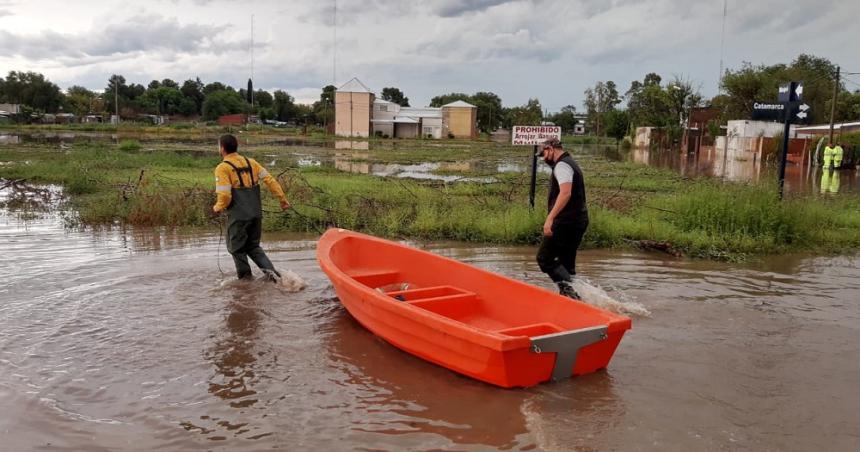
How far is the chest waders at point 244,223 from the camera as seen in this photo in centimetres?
648

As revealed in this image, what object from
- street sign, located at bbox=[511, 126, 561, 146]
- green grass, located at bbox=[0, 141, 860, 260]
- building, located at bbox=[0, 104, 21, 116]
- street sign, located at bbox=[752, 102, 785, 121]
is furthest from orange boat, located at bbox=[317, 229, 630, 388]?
building, located at bbox=[0, 104, 21, 116]

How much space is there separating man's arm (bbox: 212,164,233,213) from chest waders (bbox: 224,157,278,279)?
73 millimetres

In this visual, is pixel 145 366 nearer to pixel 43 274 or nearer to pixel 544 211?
pixel 43 274

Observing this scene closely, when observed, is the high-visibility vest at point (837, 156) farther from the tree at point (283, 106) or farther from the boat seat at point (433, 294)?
the tree at point (283, 106)

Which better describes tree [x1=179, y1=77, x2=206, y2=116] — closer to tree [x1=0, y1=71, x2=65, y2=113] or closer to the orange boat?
tree [x1=0, y1=71, x2=65, y2=113]

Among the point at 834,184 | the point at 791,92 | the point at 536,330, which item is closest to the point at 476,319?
the point at 536,330

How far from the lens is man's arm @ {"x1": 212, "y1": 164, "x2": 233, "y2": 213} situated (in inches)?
247

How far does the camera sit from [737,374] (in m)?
4.56

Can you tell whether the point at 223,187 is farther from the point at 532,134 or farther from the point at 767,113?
the point at 767,113

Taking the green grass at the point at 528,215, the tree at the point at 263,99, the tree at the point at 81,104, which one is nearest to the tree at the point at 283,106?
the tree at the point at 263,99

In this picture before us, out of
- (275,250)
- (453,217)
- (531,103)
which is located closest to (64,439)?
(275,250)

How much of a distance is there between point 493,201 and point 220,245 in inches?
199

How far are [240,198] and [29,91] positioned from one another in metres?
86.6

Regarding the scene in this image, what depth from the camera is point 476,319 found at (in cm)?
541
